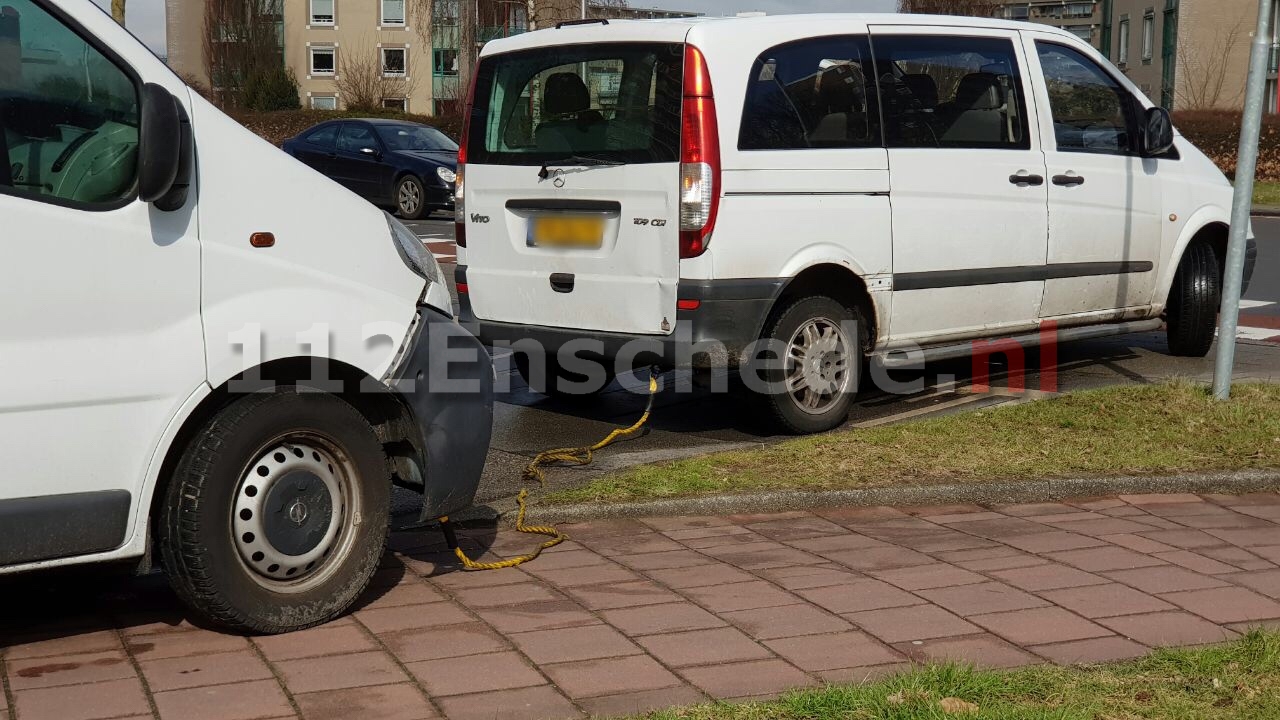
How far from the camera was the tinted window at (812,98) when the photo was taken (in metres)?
7.14

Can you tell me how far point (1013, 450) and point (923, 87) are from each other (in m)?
2.08

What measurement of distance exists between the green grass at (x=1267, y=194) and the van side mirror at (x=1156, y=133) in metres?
19.5

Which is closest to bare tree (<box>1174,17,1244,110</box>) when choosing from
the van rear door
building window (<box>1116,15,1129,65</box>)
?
building window (<box>1116,15,1129,65</box>)

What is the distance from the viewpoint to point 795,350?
7.47 metres

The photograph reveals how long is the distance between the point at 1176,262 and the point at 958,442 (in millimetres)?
3140

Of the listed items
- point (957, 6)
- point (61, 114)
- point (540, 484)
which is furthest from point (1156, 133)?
point (957, 6)

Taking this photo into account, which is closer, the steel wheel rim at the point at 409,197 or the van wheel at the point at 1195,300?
the van wheel at the point at 1195,300

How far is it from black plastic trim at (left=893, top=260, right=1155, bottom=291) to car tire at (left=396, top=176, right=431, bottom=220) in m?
14.9

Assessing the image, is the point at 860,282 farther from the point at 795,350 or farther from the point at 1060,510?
the point at 1060,510

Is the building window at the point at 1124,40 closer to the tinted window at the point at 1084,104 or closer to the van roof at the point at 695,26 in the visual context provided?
the tinted window at the point at 1084,104

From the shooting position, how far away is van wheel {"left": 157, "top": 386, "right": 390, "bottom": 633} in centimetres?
424

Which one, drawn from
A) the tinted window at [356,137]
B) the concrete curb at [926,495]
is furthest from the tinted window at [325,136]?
the concrete curb at [926,495]

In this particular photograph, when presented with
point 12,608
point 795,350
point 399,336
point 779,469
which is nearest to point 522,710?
point 399,336

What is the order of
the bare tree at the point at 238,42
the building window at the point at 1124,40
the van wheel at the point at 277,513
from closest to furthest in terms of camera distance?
the van wheel at the point at 277,513
the building window at the point at 1124,40
the bare tree at the point at 238,42
